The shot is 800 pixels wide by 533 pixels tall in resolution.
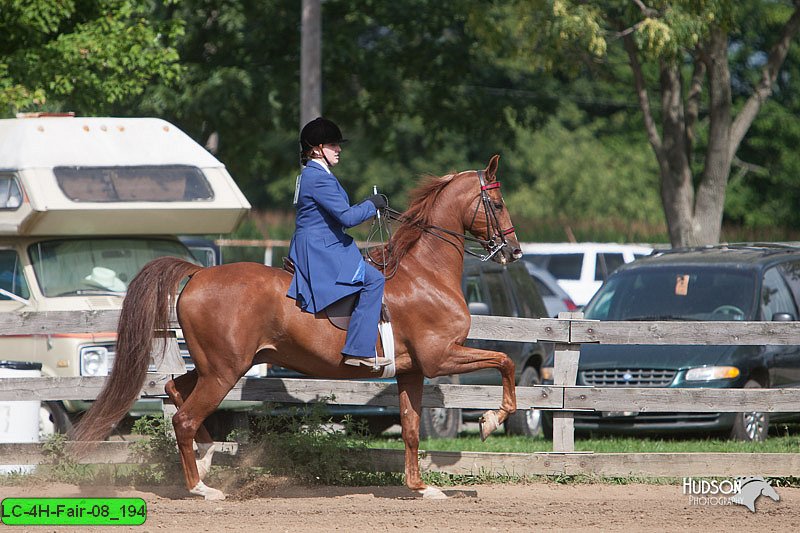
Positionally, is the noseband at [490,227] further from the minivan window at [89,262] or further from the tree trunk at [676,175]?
the tree trunk at [676,175]

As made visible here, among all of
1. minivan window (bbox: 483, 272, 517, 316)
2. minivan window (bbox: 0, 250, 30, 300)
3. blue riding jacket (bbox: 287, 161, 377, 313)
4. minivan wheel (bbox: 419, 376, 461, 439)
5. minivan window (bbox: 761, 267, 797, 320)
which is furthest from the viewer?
minivan window (bbox: 483, 272, 517, 316)

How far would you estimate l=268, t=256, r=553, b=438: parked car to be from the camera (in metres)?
12.2


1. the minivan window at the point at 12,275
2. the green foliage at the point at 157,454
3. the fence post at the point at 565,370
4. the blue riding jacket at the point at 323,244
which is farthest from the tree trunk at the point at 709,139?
the green foliage at the point at 157,454

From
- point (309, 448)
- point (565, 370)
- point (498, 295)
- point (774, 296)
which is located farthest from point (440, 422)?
point (774, 296)

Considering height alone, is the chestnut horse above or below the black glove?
below

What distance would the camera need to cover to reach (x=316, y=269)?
7.87 m

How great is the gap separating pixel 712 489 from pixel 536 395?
154 centimetres

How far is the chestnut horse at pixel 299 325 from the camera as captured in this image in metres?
7.88

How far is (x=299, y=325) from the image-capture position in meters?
7.93

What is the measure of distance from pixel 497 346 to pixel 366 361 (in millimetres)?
4766

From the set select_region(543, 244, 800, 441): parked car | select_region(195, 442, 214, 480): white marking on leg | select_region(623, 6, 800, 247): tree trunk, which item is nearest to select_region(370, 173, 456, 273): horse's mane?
select_region(195, 442, 214, 480): white marking on leg

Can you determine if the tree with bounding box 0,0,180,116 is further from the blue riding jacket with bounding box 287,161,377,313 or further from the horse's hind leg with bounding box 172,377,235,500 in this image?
the horse's hind leg with bounding box 172,377,235,500

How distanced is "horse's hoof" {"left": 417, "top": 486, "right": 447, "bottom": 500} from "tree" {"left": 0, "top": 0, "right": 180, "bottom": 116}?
8288mm

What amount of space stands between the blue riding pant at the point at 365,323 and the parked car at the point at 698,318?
141 inches
